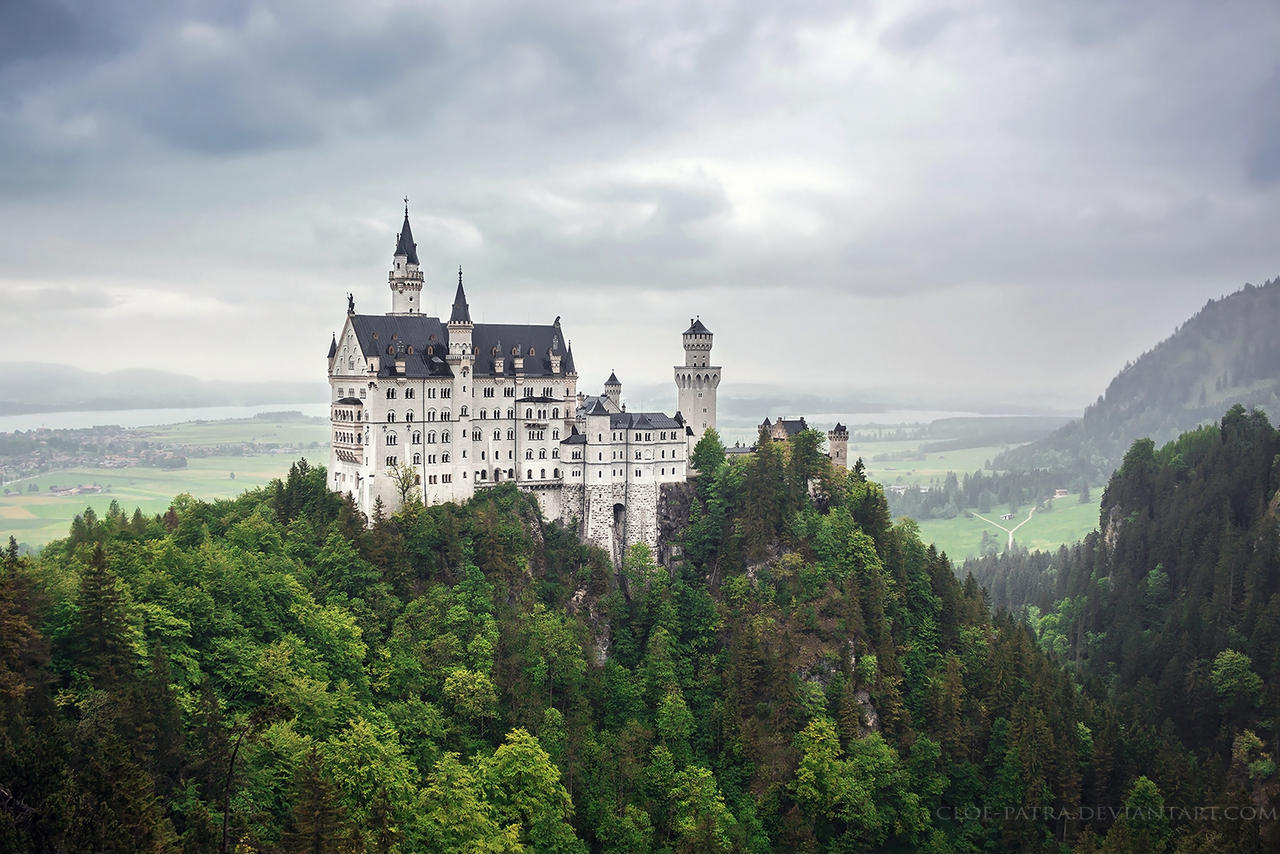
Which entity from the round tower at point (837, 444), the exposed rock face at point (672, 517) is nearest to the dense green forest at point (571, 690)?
the exposed rock face at point (672, 517)

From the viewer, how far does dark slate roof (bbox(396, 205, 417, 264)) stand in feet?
324

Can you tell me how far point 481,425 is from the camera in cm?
9756

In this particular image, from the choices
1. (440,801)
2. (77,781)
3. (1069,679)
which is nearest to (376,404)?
(440,801)

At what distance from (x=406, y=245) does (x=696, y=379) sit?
30847 millimetres

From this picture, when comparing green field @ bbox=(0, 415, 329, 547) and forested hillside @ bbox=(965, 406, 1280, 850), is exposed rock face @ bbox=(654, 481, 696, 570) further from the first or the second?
green field @ bbox=(0, 415, 329, 547)

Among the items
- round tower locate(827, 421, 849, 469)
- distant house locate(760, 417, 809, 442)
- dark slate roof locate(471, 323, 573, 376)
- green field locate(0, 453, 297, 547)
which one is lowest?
green field locate(0, 453, 297, 547)

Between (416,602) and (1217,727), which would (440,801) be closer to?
(416,602)

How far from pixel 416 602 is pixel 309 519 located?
47.5 ft

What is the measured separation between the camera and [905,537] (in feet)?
352

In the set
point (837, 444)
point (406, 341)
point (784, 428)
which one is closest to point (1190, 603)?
point (837, 444)

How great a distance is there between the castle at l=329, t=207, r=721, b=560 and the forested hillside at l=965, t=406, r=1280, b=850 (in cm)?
5056

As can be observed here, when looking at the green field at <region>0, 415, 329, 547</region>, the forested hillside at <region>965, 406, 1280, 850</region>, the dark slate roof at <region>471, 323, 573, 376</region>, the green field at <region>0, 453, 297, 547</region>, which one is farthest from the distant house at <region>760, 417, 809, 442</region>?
the green field at <region>0, 453, 297, 547</region>

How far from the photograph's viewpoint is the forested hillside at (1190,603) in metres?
107

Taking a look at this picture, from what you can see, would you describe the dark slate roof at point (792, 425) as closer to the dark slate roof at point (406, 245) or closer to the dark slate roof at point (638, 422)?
the dark slate roof at point (638, 422)
